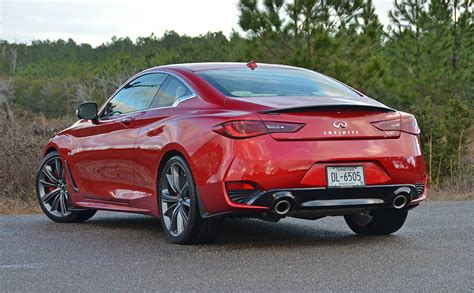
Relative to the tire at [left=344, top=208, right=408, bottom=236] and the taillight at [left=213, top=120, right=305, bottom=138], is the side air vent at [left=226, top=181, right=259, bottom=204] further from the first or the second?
the tire at [left=344, top=208, right=408, bottom=236]

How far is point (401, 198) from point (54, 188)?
4118 mm

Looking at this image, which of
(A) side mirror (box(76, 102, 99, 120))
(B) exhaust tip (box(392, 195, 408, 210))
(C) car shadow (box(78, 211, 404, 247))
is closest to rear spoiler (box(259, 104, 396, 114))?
(B) exhaust tip (box(392, 195, 408, 210))

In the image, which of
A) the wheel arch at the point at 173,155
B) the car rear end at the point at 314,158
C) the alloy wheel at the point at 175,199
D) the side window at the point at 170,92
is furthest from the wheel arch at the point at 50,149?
the car rear end at the point at 314,158

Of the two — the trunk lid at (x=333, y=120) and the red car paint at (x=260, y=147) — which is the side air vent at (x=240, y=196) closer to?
the red car paint at (x=260, y=147)

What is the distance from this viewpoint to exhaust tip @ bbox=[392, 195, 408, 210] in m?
7.27

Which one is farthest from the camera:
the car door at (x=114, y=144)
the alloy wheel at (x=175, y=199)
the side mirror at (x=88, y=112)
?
the side mirror at (x=88, y=112)

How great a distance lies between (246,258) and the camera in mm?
6699

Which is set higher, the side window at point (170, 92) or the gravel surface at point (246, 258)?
the side window at point (170, 92)

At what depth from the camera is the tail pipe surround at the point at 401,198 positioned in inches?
285

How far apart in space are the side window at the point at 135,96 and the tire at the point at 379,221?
2094mm

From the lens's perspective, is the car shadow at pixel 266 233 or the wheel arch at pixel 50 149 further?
the wheel arch at pixel 50 149

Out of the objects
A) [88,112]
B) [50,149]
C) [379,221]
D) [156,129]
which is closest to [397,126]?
[379,221]

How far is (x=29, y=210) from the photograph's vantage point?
11961 mm

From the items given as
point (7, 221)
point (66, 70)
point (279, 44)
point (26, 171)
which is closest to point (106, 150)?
point (7, 221)
